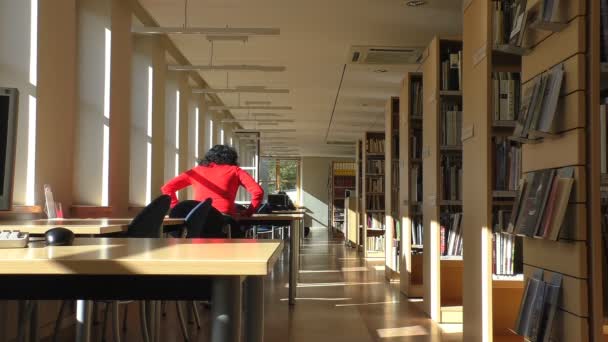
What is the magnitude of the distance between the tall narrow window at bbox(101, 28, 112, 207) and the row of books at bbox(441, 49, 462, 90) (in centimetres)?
280

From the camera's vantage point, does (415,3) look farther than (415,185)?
Yes

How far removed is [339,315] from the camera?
4.80 metres

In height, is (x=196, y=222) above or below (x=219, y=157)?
below

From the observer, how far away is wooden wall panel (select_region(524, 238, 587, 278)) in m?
2.35

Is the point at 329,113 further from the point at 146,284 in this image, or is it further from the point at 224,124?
the point at 146,284

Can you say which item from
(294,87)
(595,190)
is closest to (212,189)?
(595,190)

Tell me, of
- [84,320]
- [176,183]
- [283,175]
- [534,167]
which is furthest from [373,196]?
[283,175]

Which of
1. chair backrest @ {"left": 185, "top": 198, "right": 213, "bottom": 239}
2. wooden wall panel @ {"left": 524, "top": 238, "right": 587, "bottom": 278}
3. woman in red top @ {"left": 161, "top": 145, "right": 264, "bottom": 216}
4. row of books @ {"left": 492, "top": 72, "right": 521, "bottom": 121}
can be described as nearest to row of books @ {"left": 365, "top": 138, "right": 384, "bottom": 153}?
woman in red top @ {"left": 161, "top": 145, "right": 264, "bottom": 216}

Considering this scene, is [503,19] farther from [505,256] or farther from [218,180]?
[218,180]

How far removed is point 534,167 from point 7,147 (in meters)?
2.03

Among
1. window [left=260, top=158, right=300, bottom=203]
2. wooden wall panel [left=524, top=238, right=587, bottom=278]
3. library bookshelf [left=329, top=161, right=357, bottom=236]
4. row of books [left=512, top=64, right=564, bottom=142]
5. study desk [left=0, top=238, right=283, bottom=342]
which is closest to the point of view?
study desk [left=0, top=238, right=283, bottom=342]

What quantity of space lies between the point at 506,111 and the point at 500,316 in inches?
47.8

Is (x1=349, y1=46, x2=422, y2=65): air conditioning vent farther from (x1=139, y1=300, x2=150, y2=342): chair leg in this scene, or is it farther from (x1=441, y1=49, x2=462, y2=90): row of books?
(x1=139, y1=300, x2=150, y2=342): chair leg

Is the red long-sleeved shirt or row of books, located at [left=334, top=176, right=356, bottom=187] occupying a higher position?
row of books, located at [left=334, top=176, right=356, bottom=187]
